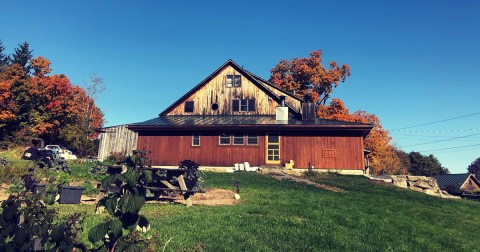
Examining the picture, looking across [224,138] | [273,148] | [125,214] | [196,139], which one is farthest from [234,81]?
[125,214]

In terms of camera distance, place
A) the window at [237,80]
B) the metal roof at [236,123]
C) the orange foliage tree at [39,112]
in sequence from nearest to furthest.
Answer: the metal roof at [236,123], the window at [237,80], the orange foliage tree at [39,112]

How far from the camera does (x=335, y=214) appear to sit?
9.74m

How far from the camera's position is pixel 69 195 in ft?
33.6

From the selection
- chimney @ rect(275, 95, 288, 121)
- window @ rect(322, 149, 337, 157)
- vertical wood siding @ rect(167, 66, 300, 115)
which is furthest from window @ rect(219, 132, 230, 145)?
window @ rect(322, 149, 337, 157)

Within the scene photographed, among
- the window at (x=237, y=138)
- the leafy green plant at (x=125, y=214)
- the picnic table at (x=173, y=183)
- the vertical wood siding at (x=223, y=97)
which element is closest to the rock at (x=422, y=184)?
the vertical wood siding at (x=223, y=97)

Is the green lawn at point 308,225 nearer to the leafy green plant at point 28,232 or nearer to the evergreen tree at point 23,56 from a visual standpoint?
the leafy green plant at point 28,232

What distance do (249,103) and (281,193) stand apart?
1711 centimetres

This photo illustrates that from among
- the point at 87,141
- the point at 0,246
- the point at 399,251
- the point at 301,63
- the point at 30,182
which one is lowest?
the point at 399,251

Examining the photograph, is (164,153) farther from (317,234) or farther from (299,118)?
(317,234)

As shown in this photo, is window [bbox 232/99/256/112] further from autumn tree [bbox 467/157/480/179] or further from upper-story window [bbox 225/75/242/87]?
autumn tree [bbox 467/157/480/179]

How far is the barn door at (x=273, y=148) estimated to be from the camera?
83.0ft

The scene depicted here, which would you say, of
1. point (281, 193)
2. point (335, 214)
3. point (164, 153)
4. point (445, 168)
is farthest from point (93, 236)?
point (445, 168)

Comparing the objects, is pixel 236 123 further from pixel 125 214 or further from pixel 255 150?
pixel 125 214

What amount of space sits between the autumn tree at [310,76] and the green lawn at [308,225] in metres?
36.6
